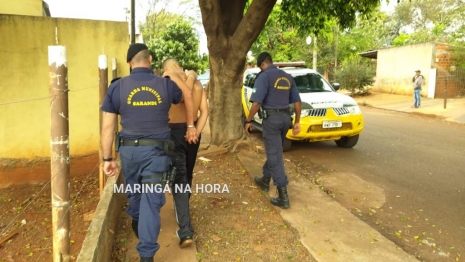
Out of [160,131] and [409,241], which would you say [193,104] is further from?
[409,241]

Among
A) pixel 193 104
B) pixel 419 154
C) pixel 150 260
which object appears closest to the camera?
pixel 150 260

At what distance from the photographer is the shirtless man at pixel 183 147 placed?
3.53m

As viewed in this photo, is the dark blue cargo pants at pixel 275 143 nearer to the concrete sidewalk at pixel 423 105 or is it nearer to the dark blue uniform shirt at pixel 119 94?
the dark blue uniform shirt at pixel 119 94

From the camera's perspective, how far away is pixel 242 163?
6.20 metres

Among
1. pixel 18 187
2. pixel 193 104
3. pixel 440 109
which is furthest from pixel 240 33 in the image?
pixel 440 109

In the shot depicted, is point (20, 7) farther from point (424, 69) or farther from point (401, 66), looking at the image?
point (401, 66)

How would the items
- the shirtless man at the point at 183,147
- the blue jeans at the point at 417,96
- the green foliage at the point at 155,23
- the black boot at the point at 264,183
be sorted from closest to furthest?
the shirtless man at the point at 183,147
the black boot at the point at 264,183
the blue jeans at the point at 417,96
the green foliage at the point at 155,23

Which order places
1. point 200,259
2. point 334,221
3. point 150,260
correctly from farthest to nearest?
point 334,221, point 200,259, point 150,260

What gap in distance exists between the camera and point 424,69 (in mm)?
18531

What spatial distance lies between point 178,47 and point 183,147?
18.4 meters

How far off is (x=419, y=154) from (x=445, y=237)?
3.90 m

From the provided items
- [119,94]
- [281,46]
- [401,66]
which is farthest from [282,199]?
[281,46]

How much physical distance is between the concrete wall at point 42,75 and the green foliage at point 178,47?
14.4 m

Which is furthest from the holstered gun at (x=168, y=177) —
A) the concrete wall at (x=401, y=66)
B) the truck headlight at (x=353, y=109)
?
the concrete wall at (x=401, y=66)
